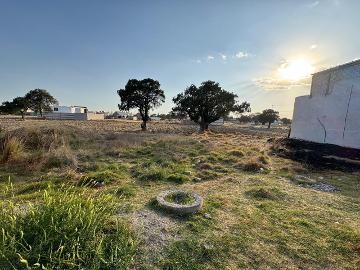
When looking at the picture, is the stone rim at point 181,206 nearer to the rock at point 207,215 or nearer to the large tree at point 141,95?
the rock at point 207,215

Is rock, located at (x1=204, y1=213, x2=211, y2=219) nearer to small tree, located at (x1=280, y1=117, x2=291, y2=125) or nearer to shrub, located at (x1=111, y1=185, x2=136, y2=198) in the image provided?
shrub, located at (x1=111, y1=185, x2=136, y2=198)

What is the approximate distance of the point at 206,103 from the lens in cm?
2573

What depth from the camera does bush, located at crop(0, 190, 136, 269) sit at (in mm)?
2312

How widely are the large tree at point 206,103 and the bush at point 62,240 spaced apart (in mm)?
23238

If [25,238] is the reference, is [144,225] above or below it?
below

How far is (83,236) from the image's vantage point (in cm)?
261

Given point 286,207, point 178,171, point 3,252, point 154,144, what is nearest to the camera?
point 3,252

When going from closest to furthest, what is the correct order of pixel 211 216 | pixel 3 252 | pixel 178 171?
A: pixel 3 252 → pixel 211 216 → pixel 178 171

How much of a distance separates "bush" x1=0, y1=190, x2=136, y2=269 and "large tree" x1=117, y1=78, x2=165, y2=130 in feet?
81.6

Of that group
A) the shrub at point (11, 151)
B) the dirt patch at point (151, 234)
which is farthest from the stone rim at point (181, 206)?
the shrub at point (11, 151)

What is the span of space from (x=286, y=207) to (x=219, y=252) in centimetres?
241

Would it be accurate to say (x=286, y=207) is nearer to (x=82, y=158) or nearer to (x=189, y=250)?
(x=189, y=250)

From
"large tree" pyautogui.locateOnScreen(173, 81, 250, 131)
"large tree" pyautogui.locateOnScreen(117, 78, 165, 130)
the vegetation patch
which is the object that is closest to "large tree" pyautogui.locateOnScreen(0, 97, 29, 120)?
"large tree" pyautogui.locateOnScreen(117, 78, 165, 130)

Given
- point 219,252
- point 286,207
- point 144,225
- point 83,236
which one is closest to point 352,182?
point 286,207
